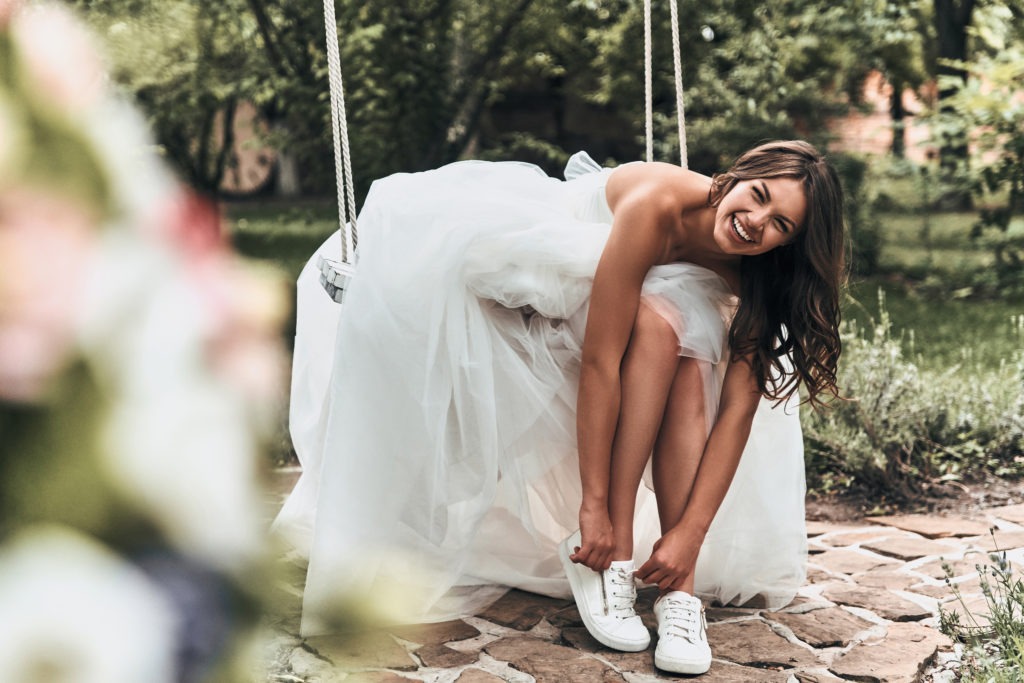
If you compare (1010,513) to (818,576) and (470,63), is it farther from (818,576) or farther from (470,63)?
(470,63)

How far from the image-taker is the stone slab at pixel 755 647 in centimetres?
189

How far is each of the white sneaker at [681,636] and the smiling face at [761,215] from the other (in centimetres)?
64

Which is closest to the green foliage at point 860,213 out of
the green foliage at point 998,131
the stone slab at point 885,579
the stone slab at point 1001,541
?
the green foliage at point 998,131

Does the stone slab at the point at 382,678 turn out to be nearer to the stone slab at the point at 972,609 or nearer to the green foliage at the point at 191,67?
the stone slab at the point at 972,609

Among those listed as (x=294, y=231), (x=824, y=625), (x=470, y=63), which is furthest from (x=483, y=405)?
(x=294, y=231)

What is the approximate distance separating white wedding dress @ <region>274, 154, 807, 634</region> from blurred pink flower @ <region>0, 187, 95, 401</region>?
1426mm

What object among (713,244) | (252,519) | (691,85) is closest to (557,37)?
(691,85)

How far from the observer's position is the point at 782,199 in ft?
6.06

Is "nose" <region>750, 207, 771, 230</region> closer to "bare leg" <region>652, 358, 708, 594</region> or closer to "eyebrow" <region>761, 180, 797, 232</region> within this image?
"eyebrow" <region>761, 180, 797, 232</region>

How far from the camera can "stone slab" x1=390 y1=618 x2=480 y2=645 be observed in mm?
1925

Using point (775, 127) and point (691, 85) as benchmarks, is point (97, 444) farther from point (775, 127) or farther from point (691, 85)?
point (691, 85)

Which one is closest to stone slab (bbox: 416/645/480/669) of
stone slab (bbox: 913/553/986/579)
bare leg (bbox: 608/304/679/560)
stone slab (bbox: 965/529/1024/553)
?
bare leg (bbox: 608/304/679/560)

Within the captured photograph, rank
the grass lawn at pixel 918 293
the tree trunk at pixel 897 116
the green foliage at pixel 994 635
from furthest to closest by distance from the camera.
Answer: the tree trunk at pixel 897 116
the grass lawn at pixel 918 293
the green foliage at pixel 994 635

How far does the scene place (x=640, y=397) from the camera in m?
1.88
